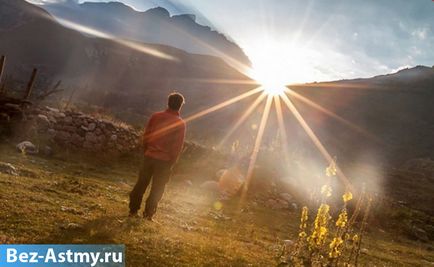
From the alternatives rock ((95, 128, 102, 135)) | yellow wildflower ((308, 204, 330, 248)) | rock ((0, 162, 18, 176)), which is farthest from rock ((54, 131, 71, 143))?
yellow wildflower ((308, 204, 330, 248))

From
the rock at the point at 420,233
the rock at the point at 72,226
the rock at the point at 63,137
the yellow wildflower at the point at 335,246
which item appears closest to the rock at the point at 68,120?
the rock at the point at 63,137

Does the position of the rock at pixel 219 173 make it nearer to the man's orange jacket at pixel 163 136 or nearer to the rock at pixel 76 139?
the rock at pixel 76 139

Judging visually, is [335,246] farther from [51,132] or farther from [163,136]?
[51,132]

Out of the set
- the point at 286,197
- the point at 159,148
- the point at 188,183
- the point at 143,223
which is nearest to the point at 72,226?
the point at 143,223

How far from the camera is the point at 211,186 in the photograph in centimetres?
2514

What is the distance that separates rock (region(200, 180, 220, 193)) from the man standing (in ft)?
47.1

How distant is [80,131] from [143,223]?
688 inches

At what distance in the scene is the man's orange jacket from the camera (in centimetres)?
1030

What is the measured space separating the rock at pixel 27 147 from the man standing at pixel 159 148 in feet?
42.6

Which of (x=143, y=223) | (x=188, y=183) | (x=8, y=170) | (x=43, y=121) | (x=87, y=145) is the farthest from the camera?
(x=87, y=145)

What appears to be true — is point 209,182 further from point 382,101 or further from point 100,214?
point 382,101

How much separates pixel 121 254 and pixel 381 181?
177 ft

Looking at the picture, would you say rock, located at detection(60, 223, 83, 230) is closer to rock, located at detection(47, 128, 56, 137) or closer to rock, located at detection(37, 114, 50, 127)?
rock, located at detection(47, 128, 56, 137)

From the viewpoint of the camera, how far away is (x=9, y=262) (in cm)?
635
